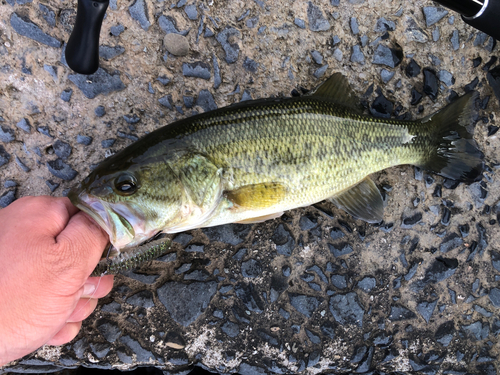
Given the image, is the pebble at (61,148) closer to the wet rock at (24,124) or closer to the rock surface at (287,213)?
the rock surface at (287,213)

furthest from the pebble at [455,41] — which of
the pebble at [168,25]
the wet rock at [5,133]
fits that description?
the wet rock at [5,133]

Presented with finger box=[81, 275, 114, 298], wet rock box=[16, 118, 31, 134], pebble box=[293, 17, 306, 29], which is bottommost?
finger box=[81, 275, 114, 298]

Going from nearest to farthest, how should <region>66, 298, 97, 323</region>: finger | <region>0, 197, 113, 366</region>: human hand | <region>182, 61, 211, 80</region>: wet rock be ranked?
<region>0, 197, 113, 366</region>: human hand
<region>66, 298, 97, 323</region>: finger
<region>182, 61, 211, 80</region>: wet rock

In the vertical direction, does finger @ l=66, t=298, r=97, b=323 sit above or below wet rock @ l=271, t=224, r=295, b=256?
below

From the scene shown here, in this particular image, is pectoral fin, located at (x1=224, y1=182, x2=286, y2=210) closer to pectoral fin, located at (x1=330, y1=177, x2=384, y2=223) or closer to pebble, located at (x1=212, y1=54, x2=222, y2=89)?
pectoral fin, located at (x1=330, y1=177, x2=384, y2=223)

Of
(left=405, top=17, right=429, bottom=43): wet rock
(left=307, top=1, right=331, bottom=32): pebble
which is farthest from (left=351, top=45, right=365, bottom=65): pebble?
(left=405, top=17, right=429, bottom=43): wet rock

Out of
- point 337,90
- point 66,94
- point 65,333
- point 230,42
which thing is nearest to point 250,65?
point 230,42

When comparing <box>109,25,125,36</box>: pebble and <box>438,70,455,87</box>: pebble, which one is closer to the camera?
<box>109,25,125,36</box>: pebble

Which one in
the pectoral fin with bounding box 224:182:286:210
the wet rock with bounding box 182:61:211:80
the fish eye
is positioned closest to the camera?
the fish eye
